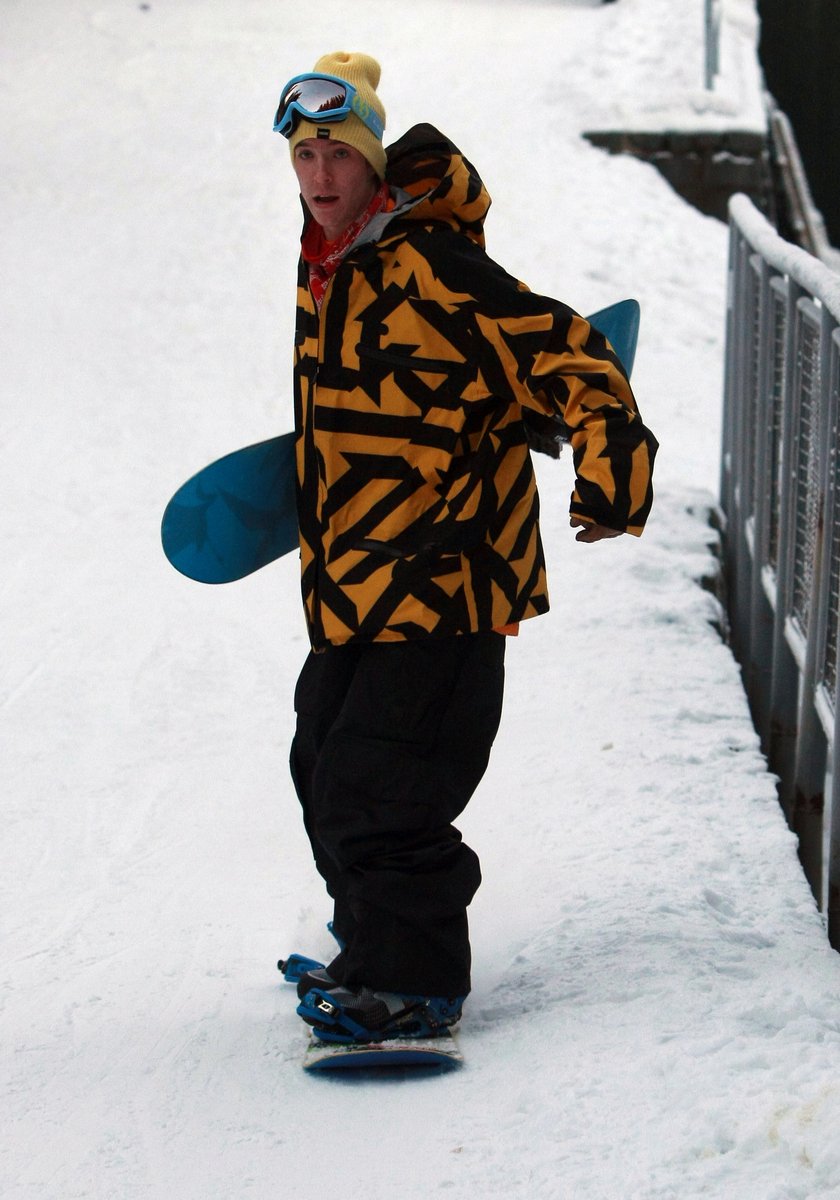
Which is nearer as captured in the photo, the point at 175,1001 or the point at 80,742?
the point at 175,1001

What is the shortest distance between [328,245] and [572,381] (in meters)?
0.54

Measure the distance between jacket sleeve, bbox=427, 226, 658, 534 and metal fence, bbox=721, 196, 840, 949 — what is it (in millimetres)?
1004

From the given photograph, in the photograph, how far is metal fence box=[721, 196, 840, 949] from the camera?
3705 millimetres

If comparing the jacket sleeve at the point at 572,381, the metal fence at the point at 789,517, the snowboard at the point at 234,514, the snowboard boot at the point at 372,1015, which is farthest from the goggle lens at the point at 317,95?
the snowboard boot at the point at 372,1015

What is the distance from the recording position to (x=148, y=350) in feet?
27.3

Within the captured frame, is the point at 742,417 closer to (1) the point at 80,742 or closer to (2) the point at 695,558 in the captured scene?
(2) the point at 695,558

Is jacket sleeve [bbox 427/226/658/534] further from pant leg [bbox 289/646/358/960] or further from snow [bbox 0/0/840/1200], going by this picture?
snow [bbox 0/0/840/1200]

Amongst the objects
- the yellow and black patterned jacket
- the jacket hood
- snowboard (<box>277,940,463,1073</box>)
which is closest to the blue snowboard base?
snowboard (<box>277,940,463,1073</box>)

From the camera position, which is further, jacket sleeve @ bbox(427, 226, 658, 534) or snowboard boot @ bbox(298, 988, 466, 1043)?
snowboard boot @ bbox(298, 988, 466, 1043)

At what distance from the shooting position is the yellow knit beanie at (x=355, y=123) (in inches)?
110

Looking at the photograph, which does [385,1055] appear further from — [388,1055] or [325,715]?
[325,715]

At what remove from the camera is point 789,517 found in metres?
4.50

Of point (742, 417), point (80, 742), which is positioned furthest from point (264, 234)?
point (80, 742)

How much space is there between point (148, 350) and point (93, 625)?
10.7ft
